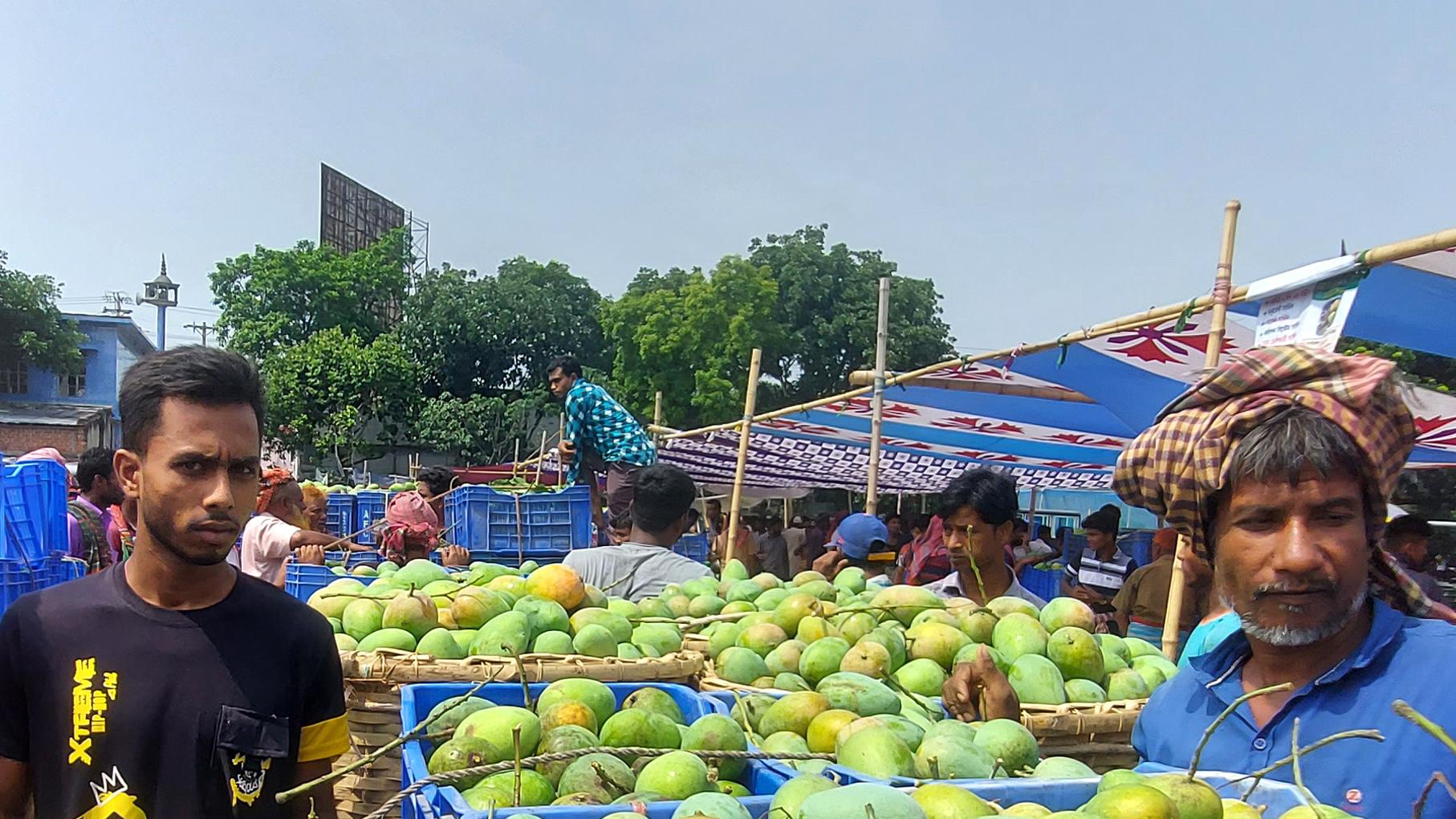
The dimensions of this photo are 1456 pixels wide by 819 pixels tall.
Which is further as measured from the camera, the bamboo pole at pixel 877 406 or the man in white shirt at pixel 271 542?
the bamboo pole at pixel 877 406

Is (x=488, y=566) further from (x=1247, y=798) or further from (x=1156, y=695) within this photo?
(x=1247, y=798)

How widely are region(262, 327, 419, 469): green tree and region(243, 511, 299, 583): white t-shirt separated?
68.8ft

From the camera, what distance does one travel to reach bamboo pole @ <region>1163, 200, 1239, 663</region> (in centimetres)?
337

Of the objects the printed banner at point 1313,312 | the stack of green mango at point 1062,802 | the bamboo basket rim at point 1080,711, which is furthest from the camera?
the printed banner at point 1313,312

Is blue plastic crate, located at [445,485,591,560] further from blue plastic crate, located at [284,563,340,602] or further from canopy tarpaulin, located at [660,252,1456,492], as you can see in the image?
canopy tarpaulin, located at [660,252,1456,492]

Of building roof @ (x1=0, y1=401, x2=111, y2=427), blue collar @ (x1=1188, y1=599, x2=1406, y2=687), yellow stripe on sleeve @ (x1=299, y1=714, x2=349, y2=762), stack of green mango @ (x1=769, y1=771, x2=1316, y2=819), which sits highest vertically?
building roof @ (x1=0, y1=401, x2=111, y2=427)

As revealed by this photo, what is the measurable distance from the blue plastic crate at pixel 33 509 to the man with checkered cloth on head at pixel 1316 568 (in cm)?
581

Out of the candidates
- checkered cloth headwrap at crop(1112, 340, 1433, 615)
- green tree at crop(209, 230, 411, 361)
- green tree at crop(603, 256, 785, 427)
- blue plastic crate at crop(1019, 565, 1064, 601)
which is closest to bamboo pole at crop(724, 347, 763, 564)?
blue plastic crate at crop(1019, 565, 1064, 601)

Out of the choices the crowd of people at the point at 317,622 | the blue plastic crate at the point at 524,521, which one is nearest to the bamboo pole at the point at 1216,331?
the crowd of people at the point at 317,622

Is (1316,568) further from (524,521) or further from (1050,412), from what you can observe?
(1050,412)

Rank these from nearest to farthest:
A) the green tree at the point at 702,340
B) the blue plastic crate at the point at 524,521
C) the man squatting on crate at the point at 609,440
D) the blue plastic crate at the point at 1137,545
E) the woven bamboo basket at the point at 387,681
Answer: the woven bamboo basket at the point at 387,681 < the blue plastic crate at the point at 524,521 < the man squatting on crate at the point at 609,440 < the blue plastic crate at the point at 1137,545 < the green tree at the point at 702,340

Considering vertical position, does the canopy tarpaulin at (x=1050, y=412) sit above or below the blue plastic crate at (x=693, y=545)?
above

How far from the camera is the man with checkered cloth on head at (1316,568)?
1.66 m

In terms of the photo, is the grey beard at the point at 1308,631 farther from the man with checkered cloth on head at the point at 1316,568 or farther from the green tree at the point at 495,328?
the green tree at the point at 495,328
